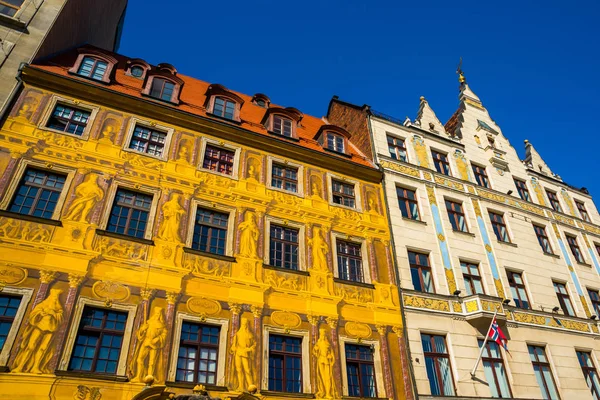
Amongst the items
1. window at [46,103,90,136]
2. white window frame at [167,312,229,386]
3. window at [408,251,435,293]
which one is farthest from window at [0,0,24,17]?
window at [408,251,435,293]

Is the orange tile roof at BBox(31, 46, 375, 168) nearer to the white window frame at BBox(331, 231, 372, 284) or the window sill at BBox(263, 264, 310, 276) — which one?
the white window frame at BBox(331, 231, 372, 284)

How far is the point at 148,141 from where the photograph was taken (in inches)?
601

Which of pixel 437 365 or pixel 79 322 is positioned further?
pixel 437 365

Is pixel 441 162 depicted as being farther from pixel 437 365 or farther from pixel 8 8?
pixel 8 8

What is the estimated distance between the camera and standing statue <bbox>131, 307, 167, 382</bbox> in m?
10.7

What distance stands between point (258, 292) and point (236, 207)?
10.7 feet

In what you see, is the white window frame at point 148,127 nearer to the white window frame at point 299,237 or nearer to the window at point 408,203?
the white window frame at point 299,237

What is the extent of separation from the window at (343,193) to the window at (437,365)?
6008 mm

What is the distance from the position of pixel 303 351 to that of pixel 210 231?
194 inches

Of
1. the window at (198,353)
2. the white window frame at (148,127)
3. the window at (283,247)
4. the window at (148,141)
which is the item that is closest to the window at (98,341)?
the window at (198,353)

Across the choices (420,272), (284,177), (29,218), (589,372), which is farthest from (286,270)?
(589,372)

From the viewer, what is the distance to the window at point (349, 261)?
15.6 meters

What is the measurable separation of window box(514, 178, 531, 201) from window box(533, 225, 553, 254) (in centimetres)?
188

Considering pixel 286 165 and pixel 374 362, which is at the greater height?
pixel 286 165
